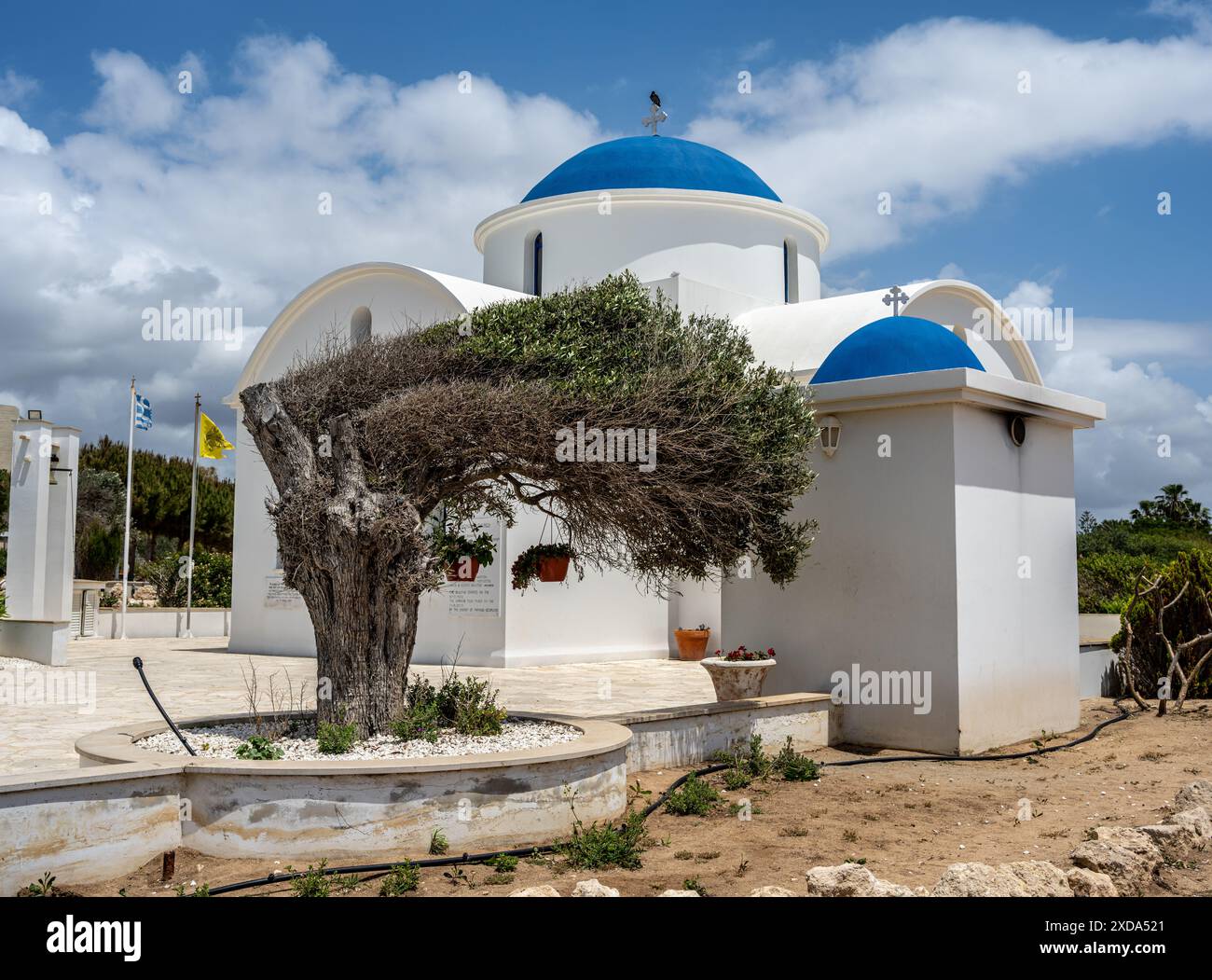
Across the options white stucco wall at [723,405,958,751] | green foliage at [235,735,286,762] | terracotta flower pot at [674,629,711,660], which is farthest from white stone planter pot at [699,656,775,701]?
terracotta flower pot at [674,629,711,660]

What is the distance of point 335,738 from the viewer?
6.38 meters

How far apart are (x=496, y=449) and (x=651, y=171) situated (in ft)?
49.3

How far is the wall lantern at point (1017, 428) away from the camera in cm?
968

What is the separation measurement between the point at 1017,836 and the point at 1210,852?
1.02 m

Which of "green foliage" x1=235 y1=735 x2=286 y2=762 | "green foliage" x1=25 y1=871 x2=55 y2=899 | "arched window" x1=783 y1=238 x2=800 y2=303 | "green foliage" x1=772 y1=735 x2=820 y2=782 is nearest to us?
"green foliage" x1=25 y1=871 x2=55 y2=899

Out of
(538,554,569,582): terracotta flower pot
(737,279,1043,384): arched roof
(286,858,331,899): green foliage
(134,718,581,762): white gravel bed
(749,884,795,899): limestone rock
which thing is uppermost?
(737,279,1043,384): arched roof

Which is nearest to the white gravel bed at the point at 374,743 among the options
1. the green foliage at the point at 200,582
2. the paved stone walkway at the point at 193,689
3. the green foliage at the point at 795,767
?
the paved stone walkway at the point at 193,689

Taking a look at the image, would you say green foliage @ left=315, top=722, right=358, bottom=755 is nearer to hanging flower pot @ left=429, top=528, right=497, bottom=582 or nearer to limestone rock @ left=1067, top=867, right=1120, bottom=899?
hanging flower pot @ left=429, top=528, right=497, bottom=582

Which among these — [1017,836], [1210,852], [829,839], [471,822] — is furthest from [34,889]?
[1210,852]

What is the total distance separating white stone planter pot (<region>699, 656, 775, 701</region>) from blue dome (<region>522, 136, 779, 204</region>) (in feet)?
42.7

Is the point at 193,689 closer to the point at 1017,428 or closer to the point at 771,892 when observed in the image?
the point at 1017,428

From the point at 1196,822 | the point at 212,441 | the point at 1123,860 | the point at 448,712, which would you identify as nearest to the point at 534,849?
the point at 448,712

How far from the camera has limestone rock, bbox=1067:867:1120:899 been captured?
16.4 ft

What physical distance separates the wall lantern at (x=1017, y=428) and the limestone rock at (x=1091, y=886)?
5.30m
